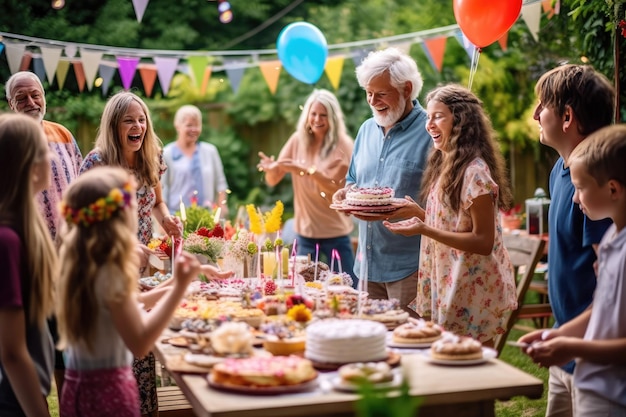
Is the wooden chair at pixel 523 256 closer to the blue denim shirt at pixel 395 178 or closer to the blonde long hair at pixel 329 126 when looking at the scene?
the blonde long hair at pixel 329 126

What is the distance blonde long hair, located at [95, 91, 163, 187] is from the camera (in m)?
4.32

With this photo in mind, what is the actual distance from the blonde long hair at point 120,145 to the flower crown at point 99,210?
1.66 metres

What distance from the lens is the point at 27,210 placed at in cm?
274

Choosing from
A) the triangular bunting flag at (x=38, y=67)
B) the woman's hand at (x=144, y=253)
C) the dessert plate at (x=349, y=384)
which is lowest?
the dessert plate at (x=349, y=384)

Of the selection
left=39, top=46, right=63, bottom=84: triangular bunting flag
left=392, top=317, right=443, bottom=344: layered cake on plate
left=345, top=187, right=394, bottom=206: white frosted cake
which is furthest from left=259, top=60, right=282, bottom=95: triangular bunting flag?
left=392, top=317, right=443, bottom=344: layered cake on plate

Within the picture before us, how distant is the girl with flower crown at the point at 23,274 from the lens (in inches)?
103

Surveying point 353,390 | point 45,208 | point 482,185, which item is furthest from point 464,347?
point 45,208

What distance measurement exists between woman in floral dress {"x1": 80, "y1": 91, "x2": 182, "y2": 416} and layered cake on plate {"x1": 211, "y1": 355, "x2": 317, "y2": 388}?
1682 millimetres

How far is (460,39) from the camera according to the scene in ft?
23.5

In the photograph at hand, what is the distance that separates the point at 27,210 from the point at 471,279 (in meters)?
1.78

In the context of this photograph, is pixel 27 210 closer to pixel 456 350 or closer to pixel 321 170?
pixel 456 350

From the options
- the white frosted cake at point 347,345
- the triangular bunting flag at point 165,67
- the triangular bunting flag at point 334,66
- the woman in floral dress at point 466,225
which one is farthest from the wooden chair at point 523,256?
the triangular bunting flag at point 165,67

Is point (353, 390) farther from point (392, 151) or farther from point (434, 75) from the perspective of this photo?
point (434, 75)

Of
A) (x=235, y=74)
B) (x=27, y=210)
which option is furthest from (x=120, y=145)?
(x=235, y=74)
